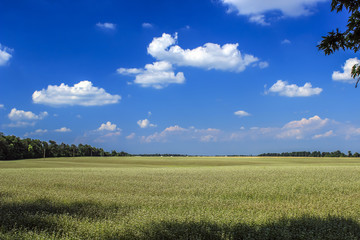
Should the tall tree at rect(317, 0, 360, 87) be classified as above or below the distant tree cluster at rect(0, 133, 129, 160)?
above

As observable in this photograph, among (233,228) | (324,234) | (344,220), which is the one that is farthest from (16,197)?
(344,220)

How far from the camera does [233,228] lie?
8.02m

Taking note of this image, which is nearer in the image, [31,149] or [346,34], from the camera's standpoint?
[346,34]

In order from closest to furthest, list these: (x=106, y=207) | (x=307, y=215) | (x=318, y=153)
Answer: (x=307, y=215)
(x=106, y=207)
(x=318, y=153)

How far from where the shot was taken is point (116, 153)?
19125 cm

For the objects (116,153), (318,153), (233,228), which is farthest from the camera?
(116,153)

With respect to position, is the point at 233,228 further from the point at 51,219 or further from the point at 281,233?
the point at 51,219

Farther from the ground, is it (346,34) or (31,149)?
(346,34)

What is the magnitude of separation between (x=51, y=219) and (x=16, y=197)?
569 centimetres

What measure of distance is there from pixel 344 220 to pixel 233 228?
4.22 meters

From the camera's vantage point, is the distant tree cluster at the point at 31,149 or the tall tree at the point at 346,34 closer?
the tall tree at the point at 346,34

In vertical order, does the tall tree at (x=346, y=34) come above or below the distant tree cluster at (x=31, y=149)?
above

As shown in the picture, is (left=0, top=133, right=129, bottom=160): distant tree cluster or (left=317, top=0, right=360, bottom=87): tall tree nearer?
(left=317, top=0, right=360, bottom=87): tall tree

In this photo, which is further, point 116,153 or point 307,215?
point 116,153
